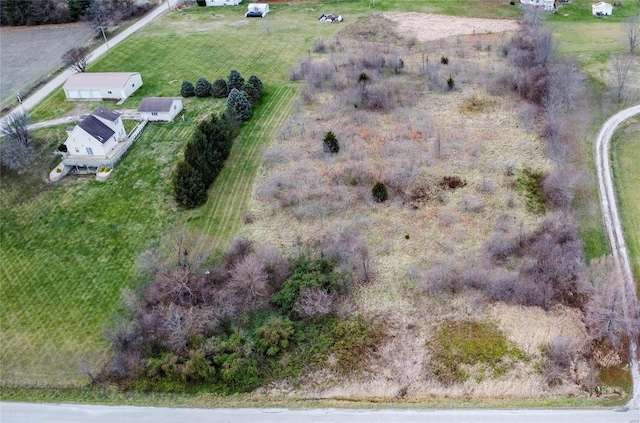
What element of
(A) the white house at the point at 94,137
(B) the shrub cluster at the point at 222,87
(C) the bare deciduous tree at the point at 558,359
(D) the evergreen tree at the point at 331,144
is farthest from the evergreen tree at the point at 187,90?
(C) the bare deciduous tree at the point at 558,359

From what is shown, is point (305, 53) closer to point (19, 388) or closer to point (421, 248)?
point (421, 248)

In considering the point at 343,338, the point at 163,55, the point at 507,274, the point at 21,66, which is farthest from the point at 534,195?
the point at 21,66

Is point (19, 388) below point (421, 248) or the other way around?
below

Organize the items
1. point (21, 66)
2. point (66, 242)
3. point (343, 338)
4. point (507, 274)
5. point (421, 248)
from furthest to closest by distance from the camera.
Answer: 1. point (21, 66)
2. point (66, 242)
3. point (421, 248)
4. point (507, 274)
5. point (343, 338)

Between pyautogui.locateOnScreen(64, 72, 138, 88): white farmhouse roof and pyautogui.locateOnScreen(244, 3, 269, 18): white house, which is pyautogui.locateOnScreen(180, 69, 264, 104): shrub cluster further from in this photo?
pyautogui.locateOnScreen(244, 3, 269, 18): white house

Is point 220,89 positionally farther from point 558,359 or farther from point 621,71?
point 621,71

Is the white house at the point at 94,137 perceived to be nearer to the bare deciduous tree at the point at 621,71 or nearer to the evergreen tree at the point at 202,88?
the evergreen tree at the point at 202,88
